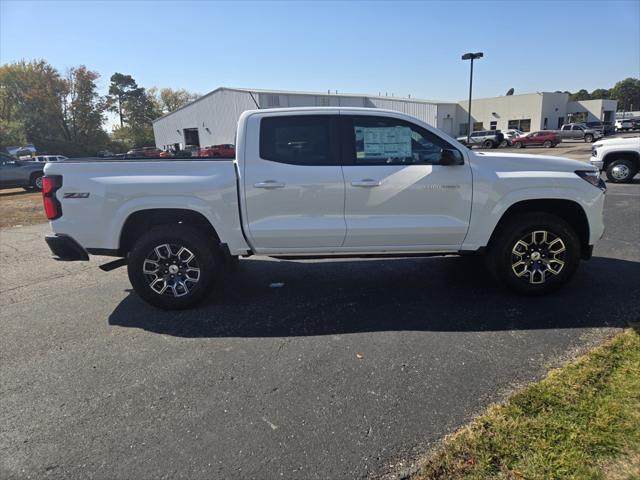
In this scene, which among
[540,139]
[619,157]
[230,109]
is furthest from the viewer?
[230,109]

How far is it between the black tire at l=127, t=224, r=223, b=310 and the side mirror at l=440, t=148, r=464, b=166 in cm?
250

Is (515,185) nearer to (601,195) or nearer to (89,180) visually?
(601,195)

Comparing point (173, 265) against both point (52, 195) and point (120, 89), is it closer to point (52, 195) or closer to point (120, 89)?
point (52, 195)

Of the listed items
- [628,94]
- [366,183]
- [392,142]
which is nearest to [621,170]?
[392,142]

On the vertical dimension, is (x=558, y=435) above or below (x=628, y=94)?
below

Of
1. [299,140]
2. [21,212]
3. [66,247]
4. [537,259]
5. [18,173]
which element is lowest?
[21,212]

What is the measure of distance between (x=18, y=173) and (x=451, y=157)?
1954cm

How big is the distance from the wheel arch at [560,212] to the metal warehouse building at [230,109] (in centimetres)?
3726

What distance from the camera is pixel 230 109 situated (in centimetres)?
4416

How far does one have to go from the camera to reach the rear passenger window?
4.38 meters

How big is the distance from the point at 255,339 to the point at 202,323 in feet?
2.26

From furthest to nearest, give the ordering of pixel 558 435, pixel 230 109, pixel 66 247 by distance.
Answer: pixel 230 109 → pixel 66 247 → pixel 558 435

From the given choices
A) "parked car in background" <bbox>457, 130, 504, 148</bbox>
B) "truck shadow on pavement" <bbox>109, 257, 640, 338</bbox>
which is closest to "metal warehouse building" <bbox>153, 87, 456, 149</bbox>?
"parked car in background" <bbox>457, 130, 504, 148</bbox>

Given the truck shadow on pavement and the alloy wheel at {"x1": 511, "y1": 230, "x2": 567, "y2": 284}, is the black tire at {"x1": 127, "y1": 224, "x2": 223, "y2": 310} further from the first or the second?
the alloy wheel at {"x1": 511, "y1": 230, "x2": 567, "y2": 284}
